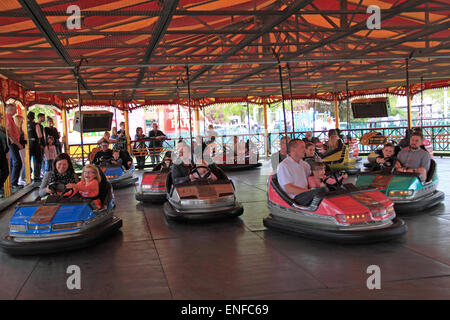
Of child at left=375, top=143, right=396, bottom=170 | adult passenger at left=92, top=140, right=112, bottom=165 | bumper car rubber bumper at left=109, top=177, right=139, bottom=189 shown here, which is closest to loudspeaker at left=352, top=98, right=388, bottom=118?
child at left=375, top=143, right=396, bottom=170

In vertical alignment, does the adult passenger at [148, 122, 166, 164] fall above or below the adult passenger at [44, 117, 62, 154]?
below

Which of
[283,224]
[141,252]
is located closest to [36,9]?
[141,252]

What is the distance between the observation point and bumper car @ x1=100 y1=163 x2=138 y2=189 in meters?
7.38

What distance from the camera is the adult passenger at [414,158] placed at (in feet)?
15.8

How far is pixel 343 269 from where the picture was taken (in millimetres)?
2740

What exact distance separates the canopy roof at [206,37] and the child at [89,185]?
136cm

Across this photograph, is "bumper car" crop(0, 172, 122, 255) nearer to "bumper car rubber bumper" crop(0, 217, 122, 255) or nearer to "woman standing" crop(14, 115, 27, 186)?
"bumper car rubber bumper" crop(0, 217, 122, 255)

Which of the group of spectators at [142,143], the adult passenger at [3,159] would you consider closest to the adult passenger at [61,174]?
the adult passenger at [3,159]

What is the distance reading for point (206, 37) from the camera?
657cm

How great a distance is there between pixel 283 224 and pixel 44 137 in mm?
6098

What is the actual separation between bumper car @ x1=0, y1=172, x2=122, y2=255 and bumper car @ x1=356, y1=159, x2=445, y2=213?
282cm

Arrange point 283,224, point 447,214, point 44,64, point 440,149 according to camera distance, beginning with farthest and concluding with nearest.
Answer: point 440,149 < point 44,64 < point 447,214 < point 283,224

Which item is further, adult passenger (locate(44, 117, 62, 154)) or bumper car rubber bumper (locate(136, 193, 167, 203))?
adult passenger (locate(44, 117, 62, 154))

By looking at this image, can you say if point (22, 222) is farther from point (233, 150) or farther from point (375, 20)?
point (233, 150)
